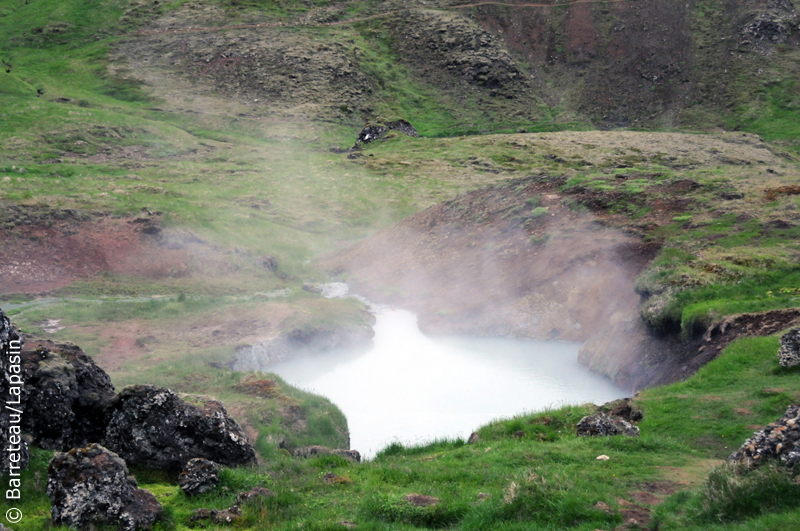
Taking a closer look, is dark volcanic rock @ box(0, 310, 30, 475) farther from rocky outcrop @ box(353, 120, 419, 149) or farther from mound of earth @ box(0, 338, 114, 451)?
rocky outcrop @ box(353, 120, 419, 149)

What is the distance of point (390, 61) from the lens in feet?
391

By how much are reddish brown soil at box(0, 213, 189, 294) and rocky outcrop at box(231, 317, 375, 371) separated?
12219mm

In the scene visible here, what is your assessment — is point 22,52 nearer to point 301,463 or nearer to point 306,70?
point 306,70

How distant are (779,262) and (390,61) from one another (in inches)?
4167

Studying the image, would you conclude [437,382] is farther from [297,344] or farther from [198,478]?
[198,478]

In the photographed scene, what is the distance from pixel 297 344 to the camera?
29.0m

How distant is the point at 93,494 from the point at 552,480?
7435mm

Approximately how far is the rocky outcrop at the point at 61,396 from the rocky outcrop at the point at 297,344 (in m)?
12.5

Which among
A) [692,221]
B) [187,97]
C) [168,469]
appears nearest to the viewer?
[168,469]

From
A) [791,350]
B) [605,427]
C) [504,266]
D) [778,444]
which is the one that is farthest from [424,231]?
[778,444]

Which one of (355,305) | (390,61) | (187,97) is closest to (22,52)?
(187,97)

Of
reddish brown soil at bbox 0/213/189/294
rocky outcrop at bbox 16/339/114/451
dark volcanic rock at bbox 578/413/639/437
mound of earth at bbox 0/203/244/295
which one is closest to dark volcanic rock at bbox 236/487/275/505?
rocky outcrop at bbox 16/339/114/451

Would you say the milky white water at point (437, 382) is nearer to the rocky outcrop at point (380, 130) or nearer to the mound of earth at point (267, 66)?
the rocky outcrop at point (380, 130)

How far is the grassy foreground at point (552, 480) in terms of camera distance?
8547 millimetres
